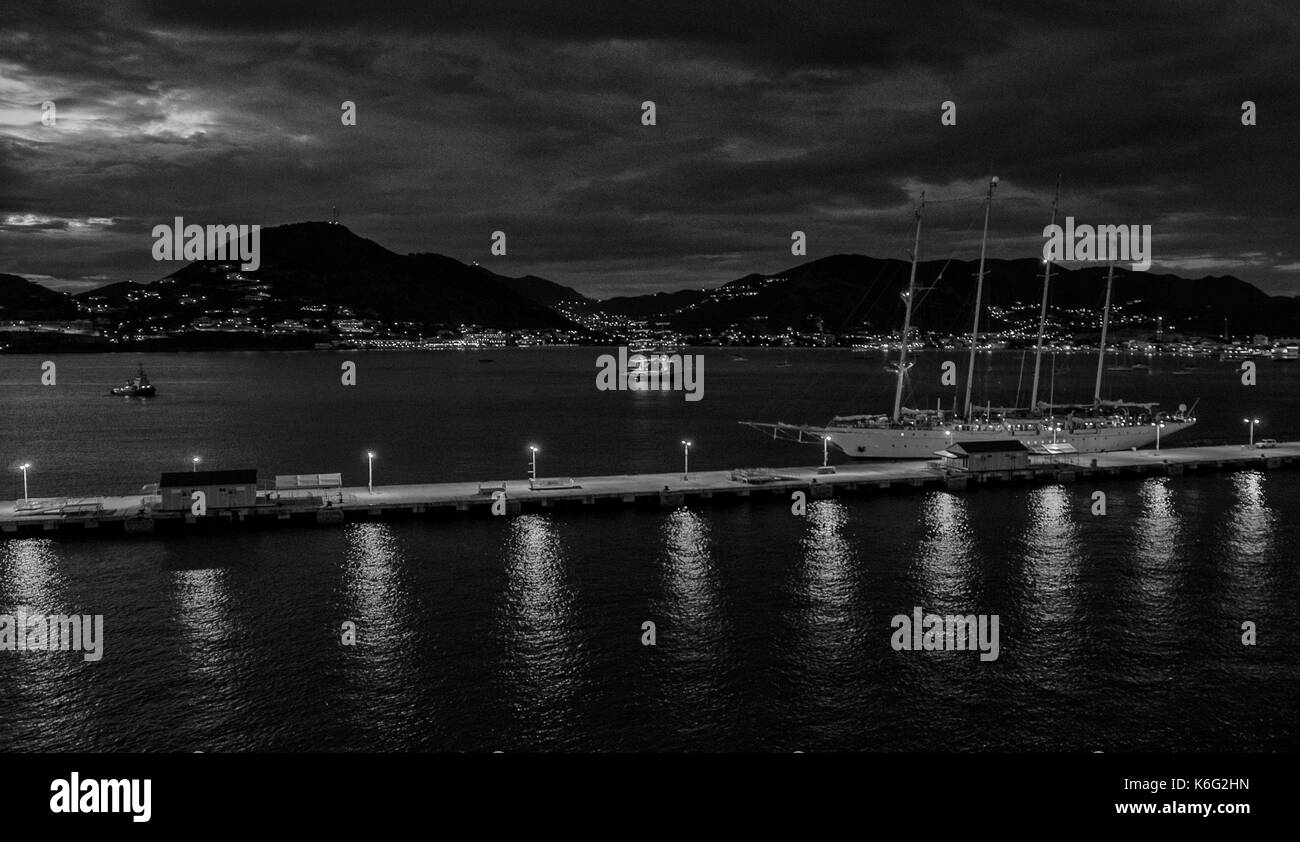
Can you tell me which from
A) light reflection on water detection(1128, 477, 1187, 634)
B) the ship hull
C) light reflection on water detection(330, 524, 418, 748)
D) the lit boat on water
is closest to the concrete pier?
the ship hull

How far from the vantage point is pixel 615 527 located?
50781mm

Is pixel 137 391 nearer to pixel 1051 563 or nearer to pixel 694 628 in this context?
pixel 694 628

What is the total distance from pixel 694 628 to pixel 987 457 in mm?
38545

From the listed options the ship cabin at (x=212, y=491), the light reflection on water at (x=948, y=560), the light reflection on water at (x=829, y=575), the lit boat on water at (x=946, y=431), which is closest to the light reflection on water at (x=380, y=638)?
the ship cabin at (x=212, y=491)

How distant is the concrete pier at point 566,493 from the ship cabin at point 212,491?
1.43ft

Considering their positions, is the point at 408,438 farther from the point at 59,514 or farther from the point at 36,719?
the point at 36,719

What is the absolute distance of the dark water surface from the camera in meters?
26.4

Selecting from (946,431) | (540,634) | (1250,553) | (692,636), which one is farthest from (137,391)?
(1250,553)

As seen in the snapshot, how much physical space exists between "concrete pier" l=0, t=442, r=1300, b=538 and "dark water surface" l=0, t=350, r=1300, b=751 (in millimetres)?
1561

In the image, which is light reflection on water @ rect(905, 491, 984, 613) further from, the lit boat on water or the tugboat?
the tugboat

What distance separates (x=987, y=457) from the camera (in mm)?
65500

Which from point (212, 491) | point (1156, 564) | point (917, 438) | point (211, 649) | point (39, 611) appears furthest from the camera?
point (917, 438)

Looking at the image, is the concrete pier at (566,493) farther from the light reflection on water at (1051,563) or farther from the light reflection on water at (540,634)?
the light reflection on water at (540,634)
